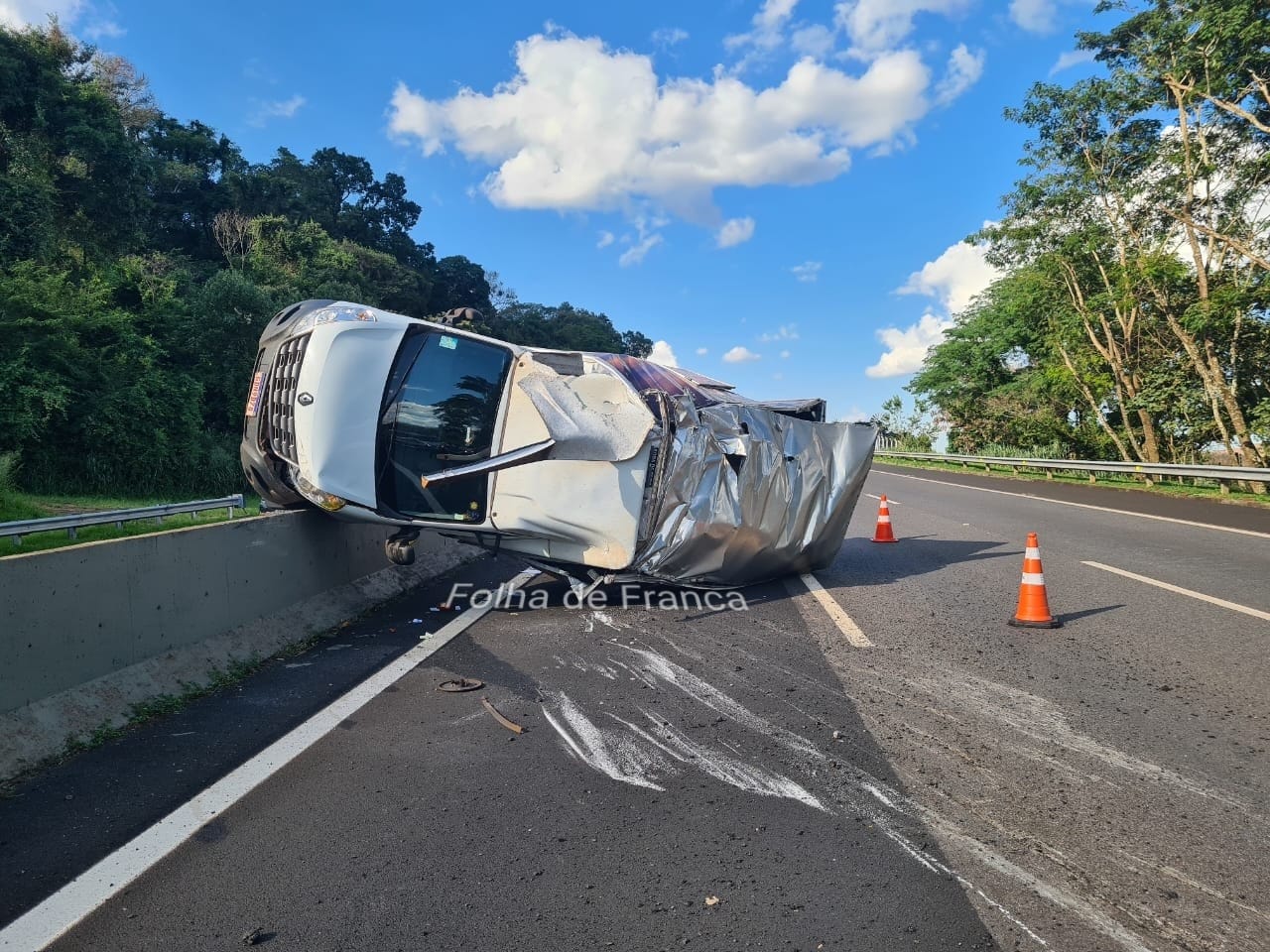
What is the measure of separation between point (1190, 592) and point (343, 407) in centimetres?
740

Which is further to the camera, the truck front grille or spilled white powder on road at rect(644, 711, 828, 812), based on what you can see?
the truck front grille

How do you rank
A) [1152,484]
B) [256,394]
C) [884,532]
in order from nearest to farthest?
[256,394] < [884,532] < [1152,484]

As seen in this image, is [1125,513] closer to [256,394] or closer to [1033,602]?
[1033,602]

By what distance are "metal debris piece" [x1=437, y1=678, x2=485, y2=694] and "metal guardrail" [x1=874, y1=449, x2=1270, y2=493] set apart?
54.2 ft

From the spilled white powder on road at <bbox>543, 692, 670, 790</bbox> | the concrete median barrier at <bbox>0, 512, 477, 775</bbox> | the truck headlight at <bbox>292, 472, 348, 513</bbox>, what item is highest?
the truck headlight at <bbox>292, 472, 348, 513</bbox>

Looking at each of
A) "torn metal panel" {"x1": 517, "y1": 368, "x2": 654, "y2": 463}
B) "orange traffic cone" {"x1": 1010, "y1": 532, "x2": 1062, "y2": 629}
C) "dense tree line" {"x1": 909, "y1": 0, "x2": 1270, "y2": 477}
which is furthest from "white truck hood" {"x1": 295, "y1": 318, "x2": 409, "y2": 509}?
"dense tree line" {"x1": 909, "y1": 0, "x2": 1270, "y2": 477}

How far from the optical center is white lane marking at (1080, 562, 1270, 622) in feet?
21.7

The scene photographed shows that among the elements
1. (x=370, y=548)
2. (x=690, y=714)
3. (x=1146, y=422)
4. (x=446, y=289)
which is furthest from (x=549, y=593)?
(x=446, y=289)

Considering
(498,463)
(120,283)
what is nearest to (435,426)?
(498,463)

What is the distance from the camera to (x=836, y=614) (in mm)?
6996

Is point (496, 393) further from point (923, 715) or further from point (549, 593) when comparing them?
point (923, 715)

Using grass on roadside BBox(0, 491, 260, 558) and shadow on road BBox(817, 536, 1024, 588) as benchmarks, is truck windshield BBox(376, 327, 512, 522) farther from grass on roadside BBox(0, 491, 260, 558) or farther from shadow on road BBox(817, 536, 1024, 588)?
shadow on road BBox(817, 536, 1024, 588)

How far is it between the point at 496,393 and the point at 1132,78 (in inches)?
970

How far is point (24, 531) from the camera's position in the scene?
9.16 metres
